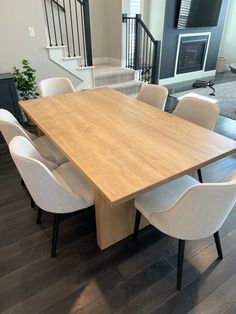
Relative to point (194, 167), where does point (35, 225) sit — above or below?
below

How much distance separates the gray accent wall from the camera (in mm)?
4730

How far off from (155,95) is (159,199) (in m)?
1.32

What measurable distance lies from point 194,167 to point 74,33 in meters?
4.40

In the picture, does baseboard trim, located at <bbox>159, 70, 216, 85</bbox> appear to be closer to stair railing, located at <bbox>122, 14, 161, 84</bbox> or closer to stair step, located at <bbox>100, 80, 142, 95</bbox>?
stair railing, located at <bbox>122, 14, 161, 84</bbox>

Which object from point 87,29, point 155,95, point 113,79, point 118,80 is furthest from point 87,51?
point 155,95

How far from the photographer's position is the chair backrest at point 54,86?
8.79 ft

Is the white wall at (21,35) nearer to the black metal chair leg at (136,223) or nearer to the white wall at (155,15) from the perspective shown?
the white wall at (155,15)

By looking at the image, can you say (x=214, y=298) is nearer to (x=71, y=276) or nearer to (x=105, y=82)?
(x=71, y=276)

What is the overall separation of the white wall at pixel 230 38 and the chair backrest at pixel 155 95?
5.32 meters

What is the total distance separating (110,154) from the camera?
4.41 ft

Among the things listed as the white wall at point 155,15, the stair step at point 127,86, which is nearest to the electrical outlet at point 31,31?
the stair step at point 127,86

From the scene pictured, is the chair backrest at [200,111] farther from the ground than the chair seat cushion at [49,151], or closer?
farther from the ground

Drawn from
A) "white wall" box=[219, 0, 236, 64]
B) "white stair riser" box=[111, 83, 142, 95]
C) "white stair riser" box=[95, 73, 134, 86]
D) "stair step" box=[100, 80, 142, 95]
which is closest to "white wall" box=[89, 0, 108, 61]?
"white stair riser" box=[95, 73, 134, 86]

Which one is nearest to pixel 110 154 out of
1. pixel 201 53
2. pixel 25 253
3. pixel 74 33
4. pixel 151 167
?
pixel 151 167
